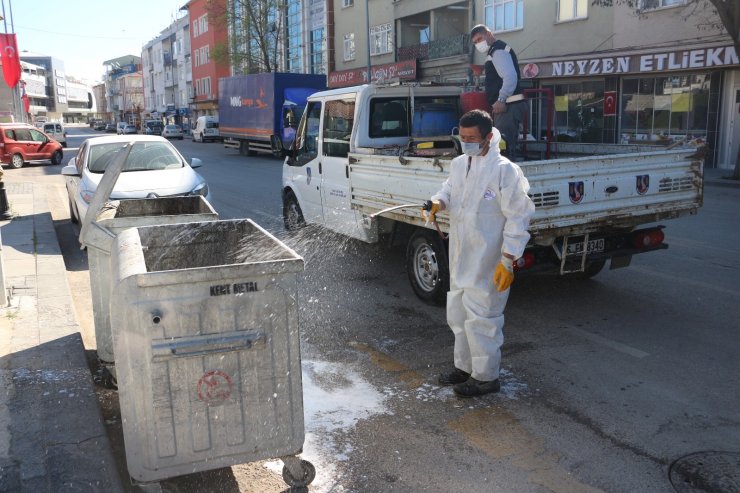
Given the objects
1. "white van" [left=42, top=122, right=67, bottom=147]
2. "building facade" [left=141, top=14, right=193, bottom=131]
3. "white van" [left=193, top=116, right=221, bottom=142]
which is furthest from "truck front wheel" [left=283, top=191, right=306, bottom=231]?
"building facade" [left=141, top=14, right=193, bottom=131]

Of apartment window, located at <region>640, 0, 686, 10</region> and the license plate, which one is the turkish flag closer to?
apartment window, located at <region>640, 0, 686, 10</region>

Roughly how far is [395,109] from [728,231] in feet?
18.6

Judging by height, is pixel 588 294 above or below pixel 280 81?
below

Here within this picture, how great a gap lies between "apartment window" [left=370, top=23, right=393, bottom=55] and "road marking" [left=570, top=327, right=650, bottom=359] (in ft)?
106

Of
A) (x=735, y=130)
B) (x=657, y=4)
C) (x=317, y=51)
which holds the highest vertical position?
(x=317, y=51)

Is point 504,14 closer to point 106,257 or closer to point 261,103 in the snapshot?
point 261,103

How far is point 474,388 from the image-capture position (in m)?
4.43

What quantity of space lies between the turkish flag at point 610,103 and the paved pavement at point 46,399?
65.4 feet

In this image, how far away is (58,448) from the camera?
3541 mm

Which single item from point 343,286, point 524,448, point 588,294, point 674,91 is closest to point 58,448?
point 524,448

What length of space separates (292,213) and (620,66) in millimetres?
16092

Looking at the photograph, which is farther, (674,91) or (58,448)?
(674,91)

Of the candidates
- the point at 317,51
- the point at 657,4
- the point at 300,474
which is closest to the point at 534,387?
the point at 300,474

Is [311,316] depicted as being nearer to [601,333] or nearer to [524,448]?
[601,333]
